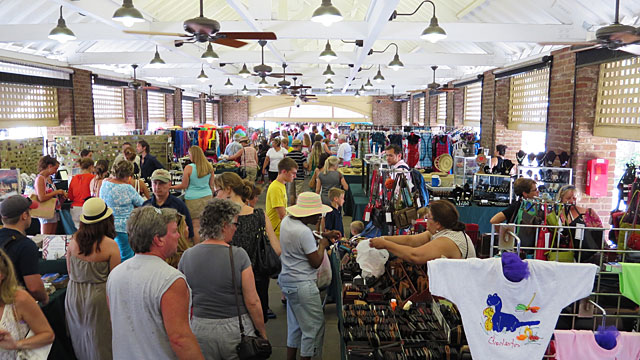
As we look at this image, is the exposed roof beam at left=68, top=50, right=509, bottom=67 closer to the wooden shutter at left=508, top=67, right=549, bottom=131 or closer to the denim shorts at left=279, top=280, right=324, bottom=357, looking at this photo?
the wooden shutter at left=508, top=67, right=549, bottom=131

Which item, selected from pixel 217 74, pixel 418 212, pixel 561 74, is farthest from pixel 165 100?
pixel 418 212

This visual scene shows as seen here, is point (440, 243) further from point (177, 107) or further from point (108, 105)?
point (177, 107)

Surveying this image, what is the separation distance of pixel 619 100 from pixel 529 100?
3.47m

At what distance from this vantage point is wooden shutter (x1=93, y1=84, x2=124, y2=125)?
1527 centimetres

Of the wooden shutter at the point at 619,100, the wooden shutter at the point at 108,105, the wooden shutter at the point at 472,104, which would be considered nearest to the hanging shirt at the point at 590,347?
the wooden shutter at the point at 619,100

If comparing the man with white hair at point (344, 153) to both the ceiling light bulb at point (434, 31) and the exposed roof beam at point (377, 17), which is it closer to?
the exposed roof beam at point (377, 17)

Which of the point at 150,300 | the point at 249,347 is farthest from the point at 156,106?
the point at 150,300

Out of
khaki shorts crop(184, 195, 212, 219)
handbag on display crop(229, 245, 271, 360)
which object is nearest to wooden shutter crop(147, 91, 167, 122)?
khaki shorts crop(184, 195, 212, 219)

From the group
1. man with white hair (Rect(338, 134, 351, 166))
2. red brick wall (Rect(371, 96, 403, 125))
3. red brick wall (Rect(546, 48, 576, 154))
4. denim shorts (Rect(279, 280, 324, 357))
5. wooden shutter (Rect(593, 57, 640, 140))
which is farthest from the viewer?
red brick wall (Rect(371, 96, 403, 125))

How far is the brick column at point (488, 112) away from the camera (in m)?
12.3

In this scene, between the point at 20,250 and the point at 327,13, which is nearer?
the point at 20,250

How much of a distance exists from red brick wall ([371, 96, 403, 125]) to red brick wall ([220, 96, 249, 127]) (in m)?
7.59

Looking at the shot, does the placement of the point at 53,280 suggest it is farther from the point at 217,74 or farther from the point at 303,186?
the point at 217,74

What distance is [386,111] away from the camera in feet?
93.0
